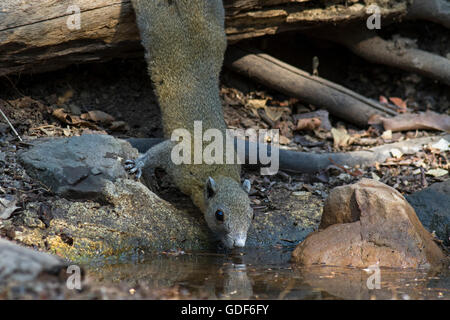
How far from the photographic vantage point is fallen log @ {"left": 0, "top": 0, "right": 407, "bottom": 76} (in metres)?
6.37

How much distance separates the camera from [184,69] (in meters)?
6.93

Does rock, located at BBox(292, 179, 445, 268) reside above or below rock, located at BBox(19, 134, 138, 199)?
below

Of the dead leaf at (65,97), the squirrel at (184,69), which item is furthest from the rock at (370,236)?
the dead leaf at (65,97)

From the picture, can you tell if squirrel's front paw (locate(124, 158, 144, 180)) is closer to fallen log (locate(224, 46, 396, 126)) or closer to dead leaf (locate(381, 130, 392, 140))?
fallen log (locate(224, 46, 396, 126))

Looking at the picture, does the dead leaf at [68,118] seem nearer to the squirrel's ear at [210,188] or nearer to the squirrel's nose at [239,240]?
the squirrel's ear at [210,188]

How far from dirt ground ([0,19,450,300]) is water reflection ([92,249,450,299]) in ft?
4.18

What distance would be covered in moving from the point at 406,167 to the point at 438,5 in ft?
10.4

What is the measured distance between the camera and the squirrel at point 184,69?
645 centimetres

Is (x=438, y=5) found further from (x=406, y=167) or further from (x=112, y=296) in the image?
(x=112, y=296)

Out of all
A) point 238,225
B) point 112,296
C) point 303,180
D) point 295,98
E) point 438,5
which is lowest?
point 112,296

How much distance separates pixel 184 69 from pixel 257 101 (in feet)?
8.32

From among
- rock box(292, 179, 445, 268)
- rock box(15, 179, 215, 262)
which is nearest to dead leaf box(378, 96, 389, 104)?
rock box(292, 179, 445, 268)

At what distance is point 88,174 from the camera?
5828 millimetres

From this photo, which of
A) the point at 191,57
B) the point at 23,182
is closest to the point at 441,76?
the point at 191,57
